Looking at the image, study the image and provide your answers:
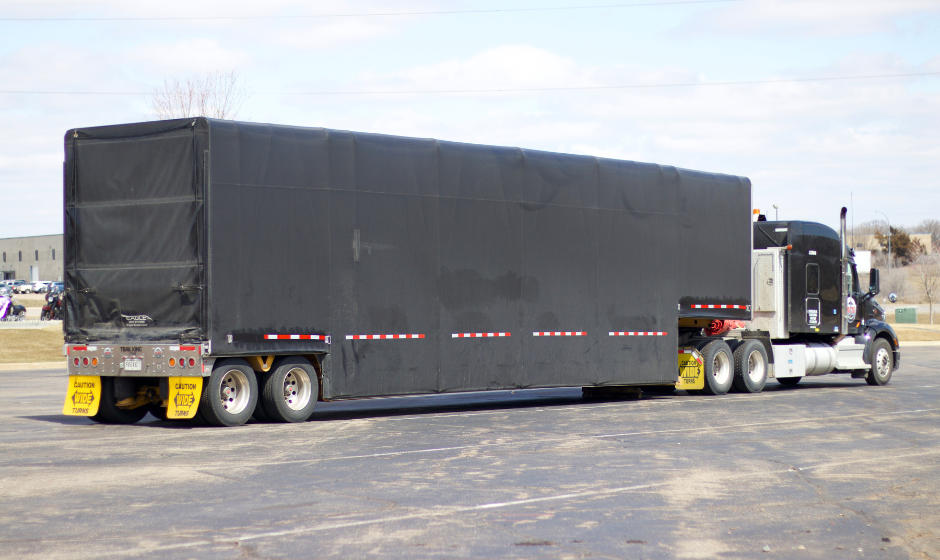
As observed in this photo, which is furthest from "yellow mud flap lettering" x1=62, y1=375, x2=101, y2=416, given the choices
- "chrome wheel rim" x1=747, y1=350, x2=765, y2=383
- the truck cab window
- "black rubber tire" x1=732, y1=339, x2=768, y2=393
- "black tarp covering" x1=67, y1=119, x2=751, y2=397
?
the truck cab window

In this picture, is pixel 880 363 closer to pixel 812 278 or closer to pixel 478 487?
pixel 812 278

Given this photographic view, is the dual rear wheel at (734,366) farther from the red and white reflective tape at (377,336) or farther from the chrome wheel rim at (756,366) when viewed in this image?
the red and white reflective tape at (377,336)

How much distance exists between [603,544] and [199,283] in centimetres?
864

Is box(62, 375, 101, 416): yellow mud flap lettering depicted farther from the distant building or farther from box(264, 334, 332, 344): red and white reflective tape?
the distant building

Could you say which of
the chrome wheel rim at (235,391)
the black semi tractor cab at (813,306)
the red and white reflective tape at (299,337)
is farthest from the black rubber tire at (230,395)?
the black semi tractor cab at (813,306)

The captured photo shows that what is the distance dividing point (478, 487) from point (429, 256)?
7394 millimetres

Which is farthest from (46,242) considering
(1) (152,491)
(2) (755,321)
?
(1) (152,491)

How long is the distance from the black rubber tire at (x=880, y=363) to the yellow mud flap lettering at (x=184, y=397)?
55.9ft

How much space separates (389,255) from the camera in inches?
636

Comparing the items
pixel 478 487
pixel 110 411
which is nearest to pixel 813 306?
pixel 110 411

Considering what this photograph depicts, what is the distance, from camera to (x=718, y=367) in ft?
71.9

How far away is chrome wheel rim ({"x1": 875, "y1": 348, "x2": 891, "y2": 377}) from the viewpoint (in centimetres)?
2509

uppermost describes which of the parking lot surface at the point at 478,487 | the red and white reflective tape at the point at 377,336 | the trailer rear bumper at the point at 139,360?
the red and white reflective tape at the point at 377,336

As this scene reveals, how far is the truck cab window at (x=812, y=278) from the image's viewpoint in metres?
23.6
